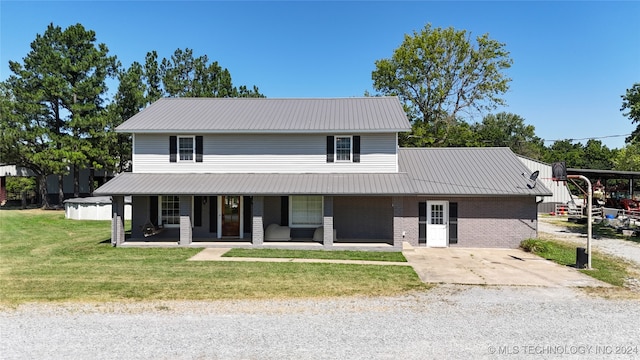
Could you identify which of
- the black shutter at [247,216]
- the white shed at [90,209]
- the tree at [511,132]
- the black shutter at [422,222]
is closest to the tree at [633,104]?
the black shutter at [422,222]

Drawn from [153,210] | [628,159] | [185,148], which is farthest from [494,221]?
[628,159]

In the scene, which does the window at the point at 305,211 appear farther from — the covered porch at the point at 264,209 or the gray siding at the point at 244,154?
the gray siding at the point at 244,154

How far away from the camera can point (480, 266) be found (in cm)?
1375

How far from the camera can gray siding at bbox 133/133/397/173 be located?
1817cm

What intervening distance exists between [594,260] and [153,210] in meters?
18.4

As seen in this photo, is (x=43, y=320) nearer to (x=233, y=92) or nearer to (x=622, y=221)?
(x=622, y=221)

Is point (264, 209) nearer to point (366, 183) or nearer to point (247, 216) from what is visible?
point (247, 216)

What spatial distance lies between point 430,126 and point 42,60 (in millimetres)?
33168

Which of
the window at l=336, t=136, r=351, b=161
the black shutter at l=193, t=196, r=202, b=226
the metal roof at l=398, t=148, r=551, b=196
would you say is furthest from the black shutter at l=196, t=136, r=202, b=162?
the metal roof at l=398, t=148, r=551, b=196

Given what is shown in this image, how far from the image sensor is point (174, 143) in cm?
1831

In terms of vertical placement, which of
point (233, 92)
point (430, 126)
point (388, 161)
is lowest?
point (388, 161)

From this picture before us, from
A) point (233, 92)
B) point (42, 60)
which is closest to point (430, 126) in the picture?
point (233, 92)

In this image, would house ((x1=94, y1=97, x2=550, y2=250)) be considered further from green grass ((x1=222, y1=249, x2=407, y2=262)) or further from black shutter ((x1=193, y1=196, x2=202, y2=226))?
green grass ((x1=222, y1=249, x2=407, y2=262))

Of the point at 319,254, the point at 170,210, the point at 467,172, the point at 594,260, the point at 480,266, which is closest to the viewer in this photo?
the point at 480,266
